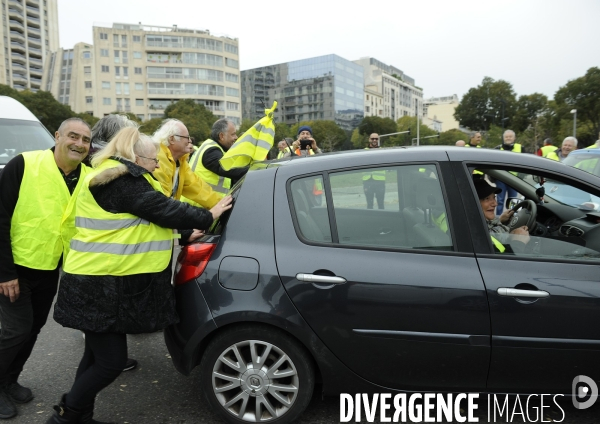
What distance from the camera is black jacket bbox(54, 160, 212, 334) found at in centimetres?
257

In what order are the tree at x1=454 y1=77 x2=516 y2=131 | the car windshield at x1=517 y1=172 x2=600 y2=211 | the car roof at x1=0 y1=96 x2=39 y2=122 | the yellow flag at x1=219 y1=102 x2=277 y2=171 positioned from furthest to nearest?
1. the tree at x1=454 y1=77 x2=516 y2=131
2. the car roof at x1=0 y1=96 x2=39 y2=122
3. the yellow flag at x1=219 y1=102 x2=277 y2=171
4. the car windshield at x1=517 y1=172 x2=600 y2=211

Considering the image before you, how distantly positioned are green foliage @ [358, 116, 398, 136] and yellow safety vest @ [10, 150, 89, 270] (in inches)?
3530

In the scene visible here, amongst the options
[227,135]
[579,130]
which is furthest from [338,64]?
[227,135]

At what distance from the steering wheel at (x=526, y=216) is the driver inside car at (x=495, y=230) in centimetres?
36

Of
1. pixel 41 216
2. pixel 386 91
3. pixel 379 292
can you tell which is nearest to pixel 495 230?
pixel 379 292

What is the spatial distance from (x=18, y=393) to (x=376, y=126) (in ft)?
310

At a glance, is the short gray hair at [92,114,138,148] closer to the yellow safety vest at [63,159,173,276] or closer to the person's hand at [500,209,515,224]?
the yellow safety vest at [63,159,173,276]

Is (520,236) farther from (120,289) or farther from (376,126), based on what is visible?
(376,126)

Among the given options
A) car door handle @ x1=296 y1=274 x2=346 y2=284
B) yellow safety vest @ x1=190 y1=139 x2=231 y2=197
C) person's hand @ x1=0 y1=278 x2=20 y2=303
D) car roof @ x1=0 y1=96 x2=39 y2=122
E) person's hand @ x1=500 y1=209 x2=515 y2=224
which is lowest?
person's hand @ x1=0 y1=278 x2=20 y2=303

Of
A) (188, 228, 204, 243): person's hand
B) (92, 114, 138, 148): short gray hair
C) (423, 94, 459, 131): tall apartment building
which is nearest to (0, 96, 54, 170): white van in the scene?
(92, 114, 138, 148): short gray hair

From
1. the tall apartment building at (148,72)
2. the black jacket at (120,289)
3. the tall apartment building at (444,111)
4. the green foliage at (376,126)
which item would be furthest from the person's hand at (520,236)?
the tall apartment building at (444,111)

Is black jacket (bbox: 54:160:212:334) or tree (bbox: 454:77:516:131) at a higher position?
tree (bbox: 454:77:516:131)

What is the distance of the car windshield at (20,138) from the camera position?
7.89 meters

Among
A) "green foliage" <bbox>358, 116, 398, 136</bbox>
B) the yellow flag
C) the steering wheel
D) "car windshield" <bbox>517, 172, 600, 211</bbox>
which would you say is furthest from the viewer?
"green foliage" <bbox>358, 116, 398, 136</bbox>
